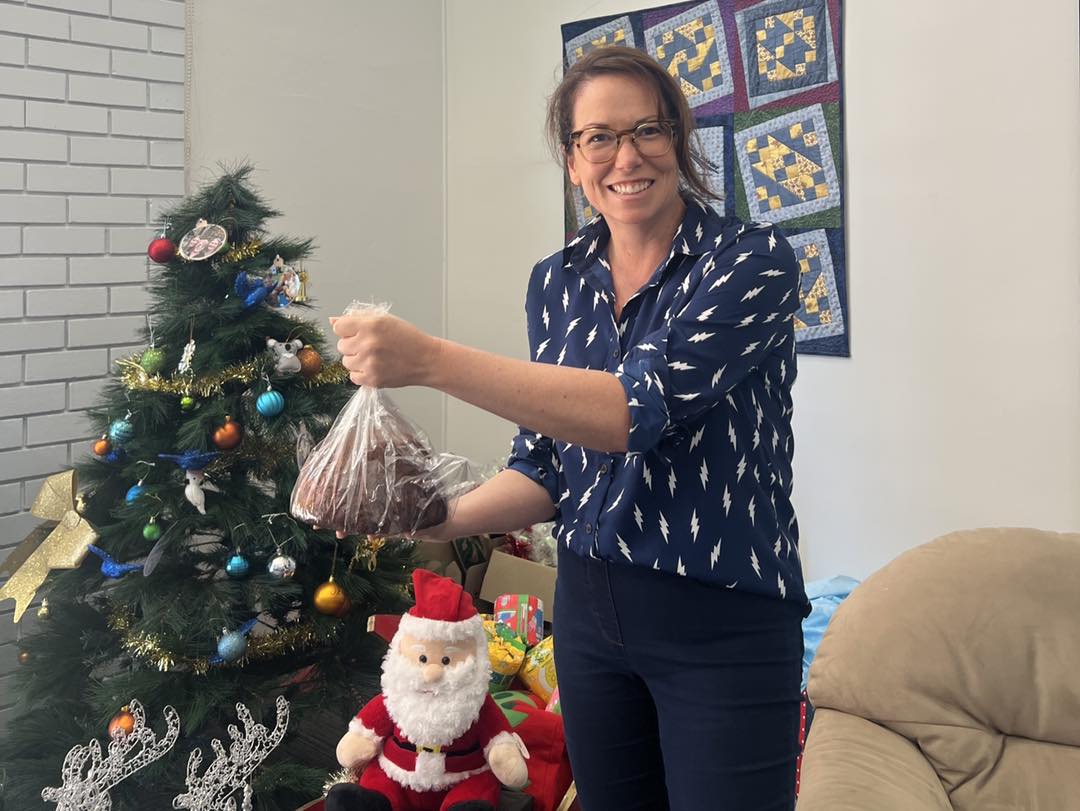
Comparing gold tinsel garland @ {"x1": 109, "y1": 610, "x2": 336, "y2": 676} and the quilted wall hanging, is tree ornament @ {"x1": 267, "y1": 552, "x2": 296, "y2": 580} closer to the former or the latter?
gold tinsel garland @ {"x1": 109, "y1": 610, "x2": 336, "y2": 676}

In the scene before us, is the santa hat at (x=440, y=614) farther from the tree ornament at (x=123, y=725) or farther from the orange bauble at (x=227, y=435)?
the tree ornament at (x=123, y=725)

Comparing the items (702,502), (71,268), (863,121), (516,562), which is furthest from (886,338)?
(71,268)

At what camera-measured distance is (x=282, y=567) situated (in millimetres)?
1956

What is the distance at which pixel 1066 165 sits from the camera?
7.02 ft

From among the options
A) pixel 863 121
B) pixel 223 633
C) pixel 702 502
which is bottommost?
pixel 223 633

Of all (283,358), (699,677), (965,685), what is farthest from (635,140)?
(965,685)

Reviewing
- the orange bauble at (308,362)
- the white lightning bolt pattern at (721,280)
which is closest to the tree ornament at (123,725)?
the orange bauble at (308,362)

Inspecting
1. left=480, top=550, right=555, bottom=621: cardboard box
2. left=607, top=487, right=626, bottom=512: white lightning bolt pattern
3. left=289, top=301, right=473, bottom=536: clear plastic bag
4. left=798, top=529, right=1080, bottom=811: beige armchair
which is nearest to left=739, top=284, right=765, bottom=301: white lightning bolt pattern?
left=607, top=487, right=626, bottom=512: white lightning bolt pattern

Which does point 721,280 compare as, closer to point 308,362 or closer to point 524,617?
point 308,362

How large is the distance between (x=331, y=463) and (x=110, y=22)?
6.77 ft

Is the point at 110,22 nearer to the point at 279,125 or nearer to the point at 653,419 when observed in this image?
the point at 279,125

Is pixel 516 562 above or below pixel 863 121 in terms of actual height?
below

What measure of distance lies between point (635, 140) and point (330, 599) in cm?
129

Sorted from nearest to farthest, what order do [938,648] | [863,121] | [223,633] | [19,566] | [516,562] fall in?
[938,648] → [223,633] → [19,566] → [863,121] → [516,562]
